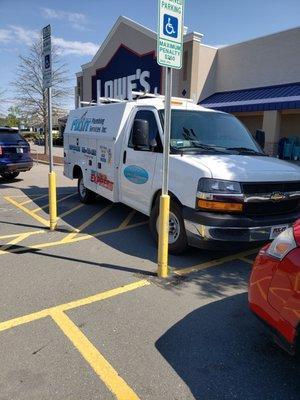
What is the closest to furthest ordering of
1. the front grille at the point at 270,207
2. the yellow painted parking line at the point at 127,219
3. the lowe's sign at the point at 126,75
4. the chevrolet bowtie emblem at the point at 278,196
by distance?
the front grille at the point at 270,207 → the chevrolet bowtie emblem at the point at 278,196 → the yellow painted parking line at the point at 127,219 → the lowe's sign at the point at 126,75

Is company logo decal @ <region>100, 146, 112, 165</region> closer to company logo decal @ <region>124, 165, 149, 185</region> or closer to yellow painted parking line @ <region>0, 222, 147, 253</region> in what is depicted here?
company logo decal @ <region>124, 165, 149, 185</region>

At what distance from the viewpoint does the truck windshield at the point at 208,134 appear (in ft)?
18.3

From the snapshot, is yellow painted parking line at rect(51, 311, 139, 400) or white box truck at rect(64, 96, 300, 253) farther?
white box truck at rect(64, 96, 300, 253)

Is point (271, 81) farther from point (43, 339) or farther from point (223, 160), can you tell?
point (43, 339)

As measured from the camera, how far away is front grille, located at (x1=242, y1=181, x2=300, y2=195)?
464 cm

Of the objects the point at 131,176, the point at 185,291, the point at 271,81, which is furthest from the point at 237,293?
the point at 271,81

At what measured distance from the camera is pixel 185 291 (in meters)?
4.37

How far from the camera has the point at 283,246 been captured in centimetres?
273

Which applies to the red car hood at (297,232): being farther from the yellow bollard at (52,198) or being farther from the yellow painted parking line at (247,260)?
the yellow bollard at (52,198)

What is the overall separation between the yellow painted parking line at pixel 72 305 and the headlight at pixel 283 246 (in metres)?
2.01

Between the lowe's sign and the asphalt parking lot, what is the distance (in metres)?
16.5

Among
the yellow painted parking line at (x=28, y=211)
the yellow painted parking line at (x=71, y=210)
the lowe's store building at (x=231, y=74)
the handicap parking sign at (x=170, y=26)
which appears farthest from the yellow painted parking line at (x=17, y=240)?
the lowe's store building at (x=231, y=74)

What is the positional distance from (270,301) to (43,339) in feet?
6.50

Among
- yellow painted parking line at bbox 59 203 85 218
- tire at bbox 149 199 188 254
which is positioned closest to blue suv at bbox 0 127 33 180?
yellow painted parking line at bbox 59 203 85 218
